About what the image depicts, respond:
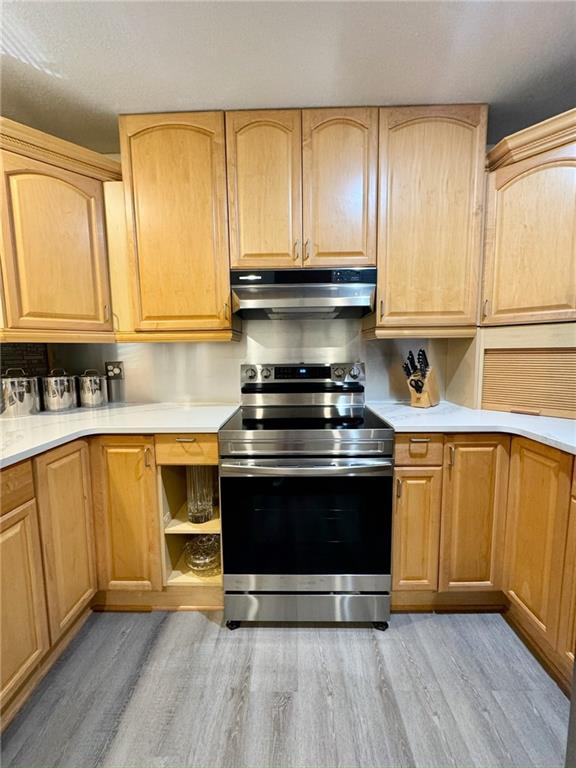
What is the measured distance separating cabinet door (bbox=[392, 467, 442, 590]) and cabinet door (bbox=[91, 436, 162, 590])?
111 centimetres

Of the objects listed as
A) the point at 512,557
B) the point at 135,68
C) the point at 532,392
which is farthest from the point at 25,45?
the point at 512,557

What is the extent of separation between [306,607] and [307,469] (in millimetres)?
646

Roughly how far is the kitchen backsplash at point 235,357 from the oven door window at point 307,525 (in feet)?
2.58

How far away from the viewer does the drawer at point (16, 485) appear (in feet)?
3.80

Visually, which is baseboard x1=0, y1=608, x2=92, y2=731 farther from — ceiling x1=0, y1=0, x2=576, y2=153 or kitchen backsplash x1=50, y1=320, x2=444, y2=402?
ceiling x1=0, y1=0, x2=576, y2=153

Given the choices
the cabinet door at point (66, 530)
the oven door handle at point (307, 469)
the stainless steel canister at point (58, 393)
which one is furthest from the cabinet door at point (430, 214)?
the stainless steel canister at point (58, 393)

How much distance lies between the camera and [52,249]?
1.69 meters

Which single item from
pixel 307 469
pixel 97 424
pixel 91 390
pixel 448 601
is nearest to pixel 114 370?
pixel 91 390

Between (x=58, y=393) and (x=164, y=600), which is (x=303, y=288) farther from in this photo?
(x=164, y=600)

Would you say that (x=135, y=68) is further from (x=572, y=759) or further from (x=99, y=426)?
(x=572, y=759)

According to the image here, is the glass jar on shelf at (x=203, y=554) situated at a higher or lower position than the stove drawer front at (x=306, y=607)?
higher

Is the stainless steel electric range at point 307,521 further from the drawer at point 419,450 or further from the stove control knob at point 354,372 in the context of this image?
the stove control knob at point 354,372

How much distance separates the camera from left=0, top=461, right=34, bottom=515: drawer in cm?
116

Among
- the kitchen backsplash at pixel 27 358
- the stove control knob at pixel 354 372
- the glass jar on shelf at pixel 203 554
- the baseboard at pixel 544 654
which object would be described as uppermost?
the kitchen backsplash at pixel 27 358
